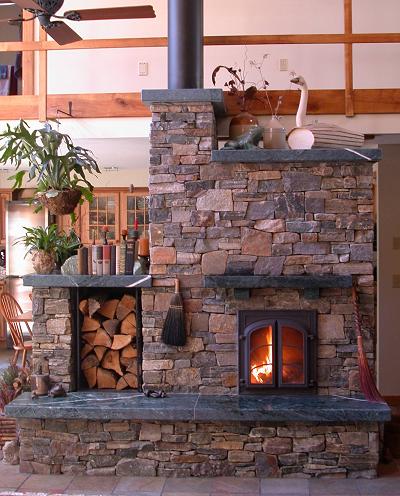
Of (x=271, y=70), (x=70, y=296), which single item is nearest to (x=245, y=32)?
(x=271, y=70)

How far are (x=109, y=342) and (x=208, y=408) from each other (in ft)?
2.96

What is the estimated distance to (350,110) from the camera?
18.1 ft

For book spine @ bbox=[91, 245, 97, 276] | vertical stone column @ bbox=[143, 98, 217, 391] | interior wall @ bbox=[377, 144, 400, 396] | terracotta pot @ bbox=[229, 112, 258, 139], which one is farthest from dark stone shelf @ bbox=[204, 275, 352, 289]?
interior wall @ bbox=[377, 144, 400, 396]

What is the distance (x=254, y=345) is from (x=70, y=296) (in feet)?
4.25

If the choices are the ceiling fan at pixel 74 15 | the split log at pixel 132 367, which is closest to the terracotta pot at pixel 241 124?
the ceiling fan at pixel 74 15

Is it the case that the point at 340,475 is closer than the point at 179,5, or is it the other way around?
the point at 340,475

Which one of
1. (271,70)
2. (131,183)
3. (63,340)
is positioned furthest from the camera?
(131,183)

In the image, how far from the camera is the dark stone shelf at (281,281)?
4.54 meters

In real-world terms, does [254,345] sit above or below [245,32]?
below

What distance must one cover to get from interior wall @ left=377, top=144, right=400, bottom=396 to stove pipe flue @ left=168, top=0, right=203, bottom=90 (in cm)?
240

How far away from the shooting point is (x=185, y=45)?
4891 millimetres

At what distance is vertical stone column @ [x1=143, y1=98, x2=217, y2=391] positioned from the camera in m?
4.72

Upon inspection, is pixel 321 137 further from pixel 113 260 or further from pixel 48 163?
pixel 48 163

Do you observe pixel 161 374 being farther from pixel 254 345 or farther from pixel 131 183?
pixel 131 183
